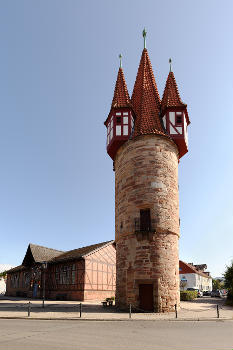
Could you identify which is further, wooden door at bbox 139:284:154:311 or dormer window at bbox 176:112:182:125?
dormer window at bbox 176:112:182:125

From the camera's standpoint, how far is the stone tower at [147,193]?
611 inches

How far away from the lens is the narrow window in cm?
1647

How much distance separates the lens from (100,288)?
83.3 ft

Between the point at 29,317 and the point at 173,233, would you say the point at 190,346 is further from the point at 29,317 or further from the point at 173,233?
the point at 173,233

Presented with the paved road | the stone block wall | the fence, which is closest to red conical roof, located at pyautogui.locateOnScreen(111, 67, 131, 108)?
the stone block wall

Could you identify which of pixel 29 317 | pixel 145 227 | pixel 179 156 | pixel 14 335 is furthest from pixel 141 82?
pixel 14 335

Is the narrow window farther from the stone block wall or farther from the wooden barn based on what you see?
the wooden barn

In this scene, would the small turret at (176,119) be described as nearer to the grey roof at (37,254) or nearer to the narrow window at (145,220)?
the narrow window at (145,220)

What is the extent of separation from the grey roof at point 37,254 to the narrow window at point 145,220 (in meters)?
17.3

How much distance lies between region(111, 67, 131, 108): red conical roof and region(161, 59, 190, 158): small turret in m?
2.64

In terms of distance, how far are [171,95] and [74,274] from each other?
54.6 feet

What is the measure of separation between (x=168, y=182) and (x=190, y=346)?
36.1 ft

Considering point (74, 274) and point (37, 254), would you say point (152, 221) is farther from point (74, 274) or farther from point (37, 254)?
point (37, 254)

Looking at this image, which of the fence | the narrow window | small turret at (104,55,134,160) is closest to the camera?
the fence
